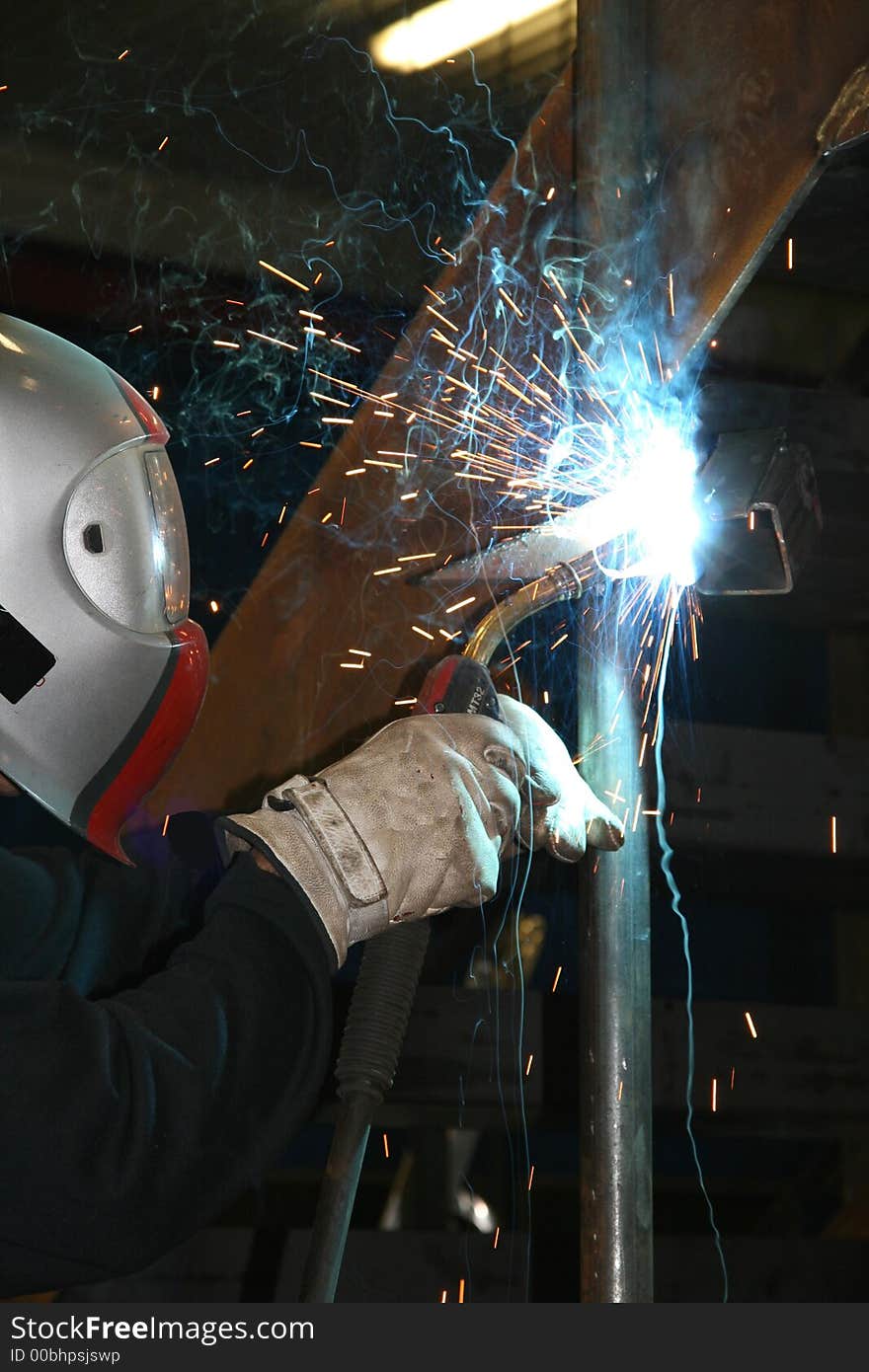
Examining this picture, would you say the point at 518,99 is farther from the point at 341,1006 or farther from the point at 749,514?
the point at 341,1006

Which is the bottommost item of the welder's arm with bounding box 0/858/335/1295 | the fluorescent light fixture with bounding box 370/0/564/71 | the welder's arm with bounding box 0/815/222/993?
the welder's arm with bounding box 0/858/335/1295

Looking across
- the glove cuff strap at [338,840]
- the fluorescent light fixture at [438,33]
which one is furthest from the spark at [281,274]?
the glove cuff strap at [338,840]

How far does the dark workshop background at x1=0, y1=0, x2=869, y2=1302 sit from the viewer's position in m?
2.02

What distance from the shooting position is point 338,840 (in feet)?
3.99

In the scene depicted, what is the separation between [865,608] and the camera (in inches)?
86.4

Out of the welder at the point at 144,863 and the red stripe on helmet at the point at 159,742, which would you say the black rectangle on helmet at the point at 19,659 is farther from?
the red stripe on helmet at the point at 159,742

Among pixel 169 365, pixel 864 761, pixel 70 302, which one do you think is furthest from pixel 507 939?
pixel 70 302

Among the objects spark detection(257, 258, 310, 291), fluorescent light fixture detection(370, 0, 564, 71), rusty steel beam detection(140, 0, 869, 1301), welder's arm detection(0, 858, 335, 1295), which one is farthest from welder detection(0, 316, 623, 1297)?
fluorescent light fixture detection(370, 0, 564, 71)

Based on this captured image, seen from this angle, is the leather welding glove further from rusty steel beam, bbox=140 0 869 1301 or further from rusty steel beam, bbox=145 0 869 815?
rusty steel beam, bbox=145 0 869 815

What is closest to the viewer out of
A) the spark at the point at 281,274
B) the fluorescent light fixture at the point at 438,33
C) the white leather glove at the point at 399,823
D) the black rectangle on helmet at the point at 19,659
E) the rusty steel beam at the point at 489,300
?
the white leather glove at the point at 399,823

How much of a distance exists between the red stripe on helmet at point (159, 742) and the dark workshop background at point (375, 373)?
17.3 inches

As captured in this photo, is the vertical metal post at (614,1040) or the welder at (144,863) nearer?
the welder at (144,863)

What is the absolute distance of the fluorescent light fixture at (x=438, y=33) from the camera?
1.98 metres

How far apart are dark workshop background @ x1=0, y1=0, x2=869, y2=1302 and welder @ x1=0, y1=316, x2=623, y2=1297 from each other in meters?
0.49
